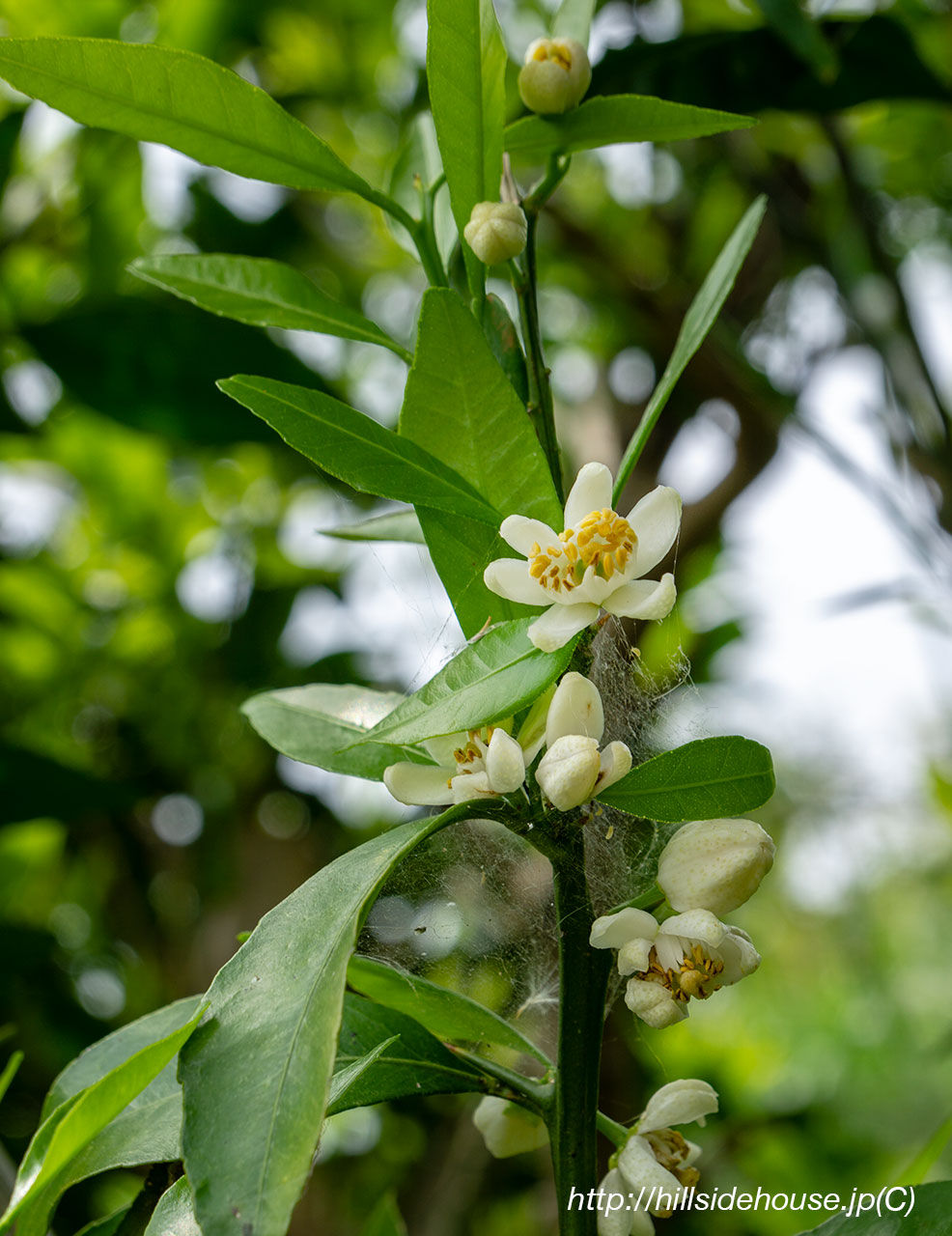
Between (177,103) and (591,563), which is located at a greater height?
(177,103)

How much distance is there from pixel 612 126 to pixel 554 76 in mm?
36

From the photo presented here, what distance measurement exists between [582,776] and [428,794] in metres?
0.09

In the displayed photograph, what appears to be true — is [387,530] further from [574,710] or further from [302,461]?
[302,461]

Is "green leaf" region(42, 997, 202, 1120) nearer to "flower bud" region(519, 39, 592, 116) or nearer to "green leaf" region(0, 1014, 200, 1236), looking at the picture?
"green leaf" region(0, 1014, 200, 1236)

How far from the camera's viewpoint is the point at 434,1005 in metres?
0.48

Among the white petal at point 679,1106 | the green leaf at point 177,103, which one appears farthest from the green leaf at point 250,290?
the white petal at point 679,1106

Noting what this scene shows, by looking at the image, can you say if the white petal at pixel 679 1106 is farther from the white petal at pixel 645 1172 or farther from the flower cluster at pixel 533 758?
the flower cluster at pixel 533 758

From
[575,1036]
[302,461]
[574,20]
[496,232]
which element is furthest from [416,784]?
[302,461]

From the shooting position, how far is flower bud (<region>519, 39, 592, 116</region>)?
20.6 inches

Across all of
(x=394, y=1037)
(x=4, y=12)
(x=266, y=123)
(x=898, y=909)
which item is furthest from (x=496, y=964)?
(x=898, y=909)

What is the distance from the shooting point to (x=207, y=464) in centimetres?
170

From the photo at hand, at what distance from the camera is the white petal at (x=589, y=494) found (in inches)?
18.0

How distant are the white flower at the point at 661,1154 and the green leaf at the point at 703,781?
0.40 feet

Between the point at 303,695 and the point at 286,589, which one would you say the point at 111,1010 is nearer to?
the point at 286,589
